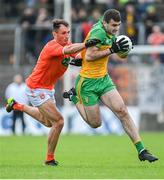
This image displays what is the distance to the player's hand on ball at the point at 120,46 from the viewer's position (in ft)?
50.5

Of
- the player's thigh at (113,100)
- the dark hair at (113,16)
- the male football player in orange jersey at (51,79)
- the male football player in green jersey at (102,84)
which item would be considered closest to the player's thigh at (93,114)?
the male football player in green jersey at (102,84)

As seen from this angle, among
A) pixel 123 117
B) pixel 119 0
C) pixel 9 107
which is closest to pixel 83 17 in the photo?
pixel 119 0

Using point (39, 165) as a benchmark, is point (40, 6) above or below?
above

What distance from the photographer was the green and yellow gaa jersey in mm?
15828

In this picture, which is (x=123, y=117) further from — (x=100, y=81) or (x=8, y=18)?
(x=8, y=18)

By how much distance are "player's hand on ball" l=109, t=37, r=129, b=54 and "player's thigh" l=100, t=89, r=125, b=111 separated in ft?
2.97

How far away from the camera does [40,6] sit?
1398 inches

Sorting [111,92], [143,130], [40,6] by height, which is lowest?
[143,130]

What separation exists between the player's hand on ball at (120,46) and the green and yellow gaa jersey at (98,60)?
16.5 inches

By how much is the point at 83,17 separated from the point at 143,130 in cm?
479

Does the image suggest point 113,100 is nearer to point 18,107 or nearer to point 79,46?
point 79,46

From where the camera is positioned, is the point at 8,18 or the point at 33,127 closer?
the point at 33,127

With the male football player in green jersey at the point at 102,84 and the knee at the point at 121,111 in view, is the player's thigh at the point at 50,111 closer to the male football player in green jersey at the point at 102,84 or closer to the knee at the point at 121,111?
the male football player in green jersey at the point at 102,84

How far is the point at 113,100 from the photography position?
1582 centimetres
